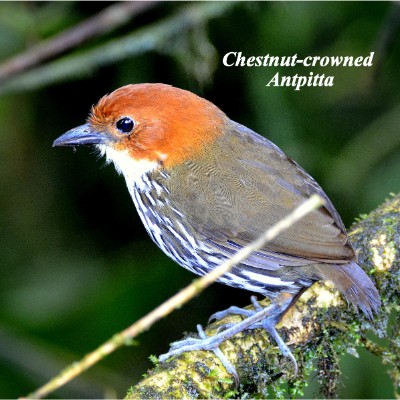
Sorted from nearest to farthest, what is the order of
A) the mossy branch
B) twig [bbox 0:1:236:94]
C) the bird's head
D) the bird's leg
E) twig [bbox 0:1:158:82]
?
1. the mossy branch
2. the bird's leg
3. the bird's head
4. twig [bbox 0:1:158:82]
5. twig [bbox 0:1:236:94]

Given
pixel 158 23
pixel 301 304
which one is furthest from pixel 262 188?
pixel 158 23

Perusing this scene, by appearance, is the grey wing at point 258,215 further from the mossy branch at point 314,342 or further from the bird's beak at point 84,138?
the bird's beak at point 84,138

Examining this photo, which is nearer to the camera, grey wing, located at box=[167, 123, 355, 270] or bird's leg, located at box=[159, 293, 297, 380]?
bird's leg, located at box=[159, 293, 297, 380]

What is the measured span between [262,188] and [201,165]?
32 cm

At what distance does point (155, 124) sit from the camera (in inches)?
155

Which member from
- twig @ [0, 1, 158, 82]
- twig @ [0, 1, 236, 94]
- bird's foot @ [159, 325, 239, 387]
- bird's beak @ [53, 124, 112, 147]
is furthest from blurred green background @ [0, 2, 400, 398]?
bird's foot @ [159, 325, 239, 387]

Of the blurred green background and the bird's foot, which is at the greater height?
the blurred green background

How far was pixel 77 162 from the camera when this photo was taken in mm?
5637

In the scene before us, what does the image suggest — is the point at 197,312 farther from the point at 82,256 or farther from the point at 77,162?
the point at 77,162

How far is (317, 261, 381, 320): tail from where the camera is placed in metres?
3.52

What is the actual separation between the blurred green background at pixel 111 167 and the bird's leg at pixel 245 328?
1.17m

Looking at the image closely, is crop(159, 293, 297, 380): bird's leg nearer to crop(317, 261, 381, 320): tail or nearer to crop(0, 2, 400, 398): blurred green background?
crop(317, 261, 381, 320): tail

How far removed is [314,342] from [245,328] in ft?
1.14

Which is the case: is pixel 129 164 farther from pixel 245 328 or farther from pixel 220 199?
pixel 245 328
